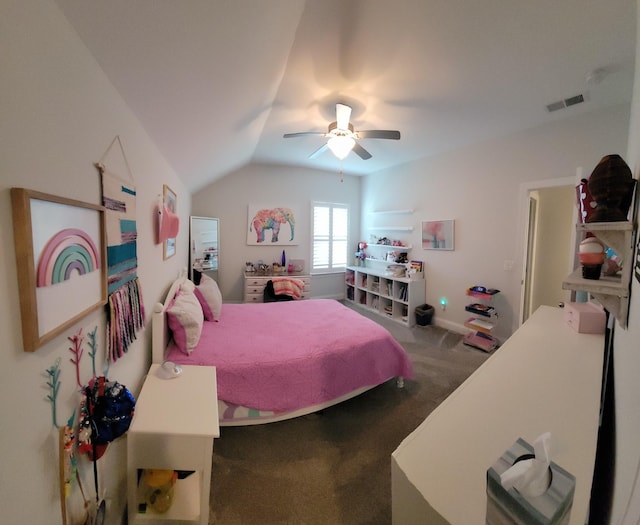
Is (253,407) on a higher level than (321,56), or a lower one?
lower

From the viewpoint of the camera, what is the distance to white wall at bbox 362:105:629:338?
8.61 ft

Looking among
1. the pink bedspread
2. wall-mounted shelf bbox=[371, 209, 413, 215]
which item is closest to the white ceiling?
the pink bedspread

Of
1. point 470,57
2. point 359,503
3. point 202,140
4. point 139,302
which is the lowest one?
point 359,503

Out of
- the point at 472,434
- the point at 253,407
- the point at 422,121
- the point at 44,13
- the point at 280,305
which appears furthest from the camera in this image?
the point at 280,305

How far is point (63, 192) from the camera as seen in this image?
79 centimetres

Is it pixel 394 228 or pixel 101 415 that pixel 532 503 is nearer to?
pixel 101 415

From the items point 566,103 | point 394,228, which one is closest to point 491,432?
point 566,103

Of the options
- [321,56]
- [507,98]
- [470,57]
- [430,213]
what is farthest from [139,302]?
[430,213]

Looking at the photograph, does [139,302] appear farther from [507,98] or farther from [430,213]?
[430,213]

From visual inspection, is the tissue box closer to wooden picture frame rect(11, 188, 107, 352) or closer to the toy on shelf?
wooden picture frame rect(11, 188, 107, 352)

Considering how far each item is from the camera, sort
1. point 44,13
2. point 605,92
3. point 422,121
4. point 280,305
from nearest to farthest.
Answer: point 44,13, point 605,92, point 422,121, point 280,305

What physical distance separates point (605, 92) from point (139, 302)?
158 inches

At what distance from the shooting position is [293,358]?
193cm

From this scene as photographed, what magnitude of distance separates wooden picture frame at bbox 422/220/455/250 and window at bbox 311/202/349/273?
1804 mm
